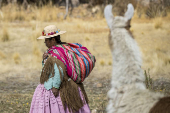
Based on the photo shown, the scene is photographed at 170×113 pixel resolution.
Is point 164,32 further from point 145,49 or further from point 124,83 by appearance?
point 124,83

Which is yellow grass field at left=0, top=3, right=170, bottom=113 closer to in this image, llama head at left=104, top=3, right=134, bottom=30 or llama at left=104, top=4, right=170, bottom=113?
llama at left=104, top=4, right=170, bottom=113

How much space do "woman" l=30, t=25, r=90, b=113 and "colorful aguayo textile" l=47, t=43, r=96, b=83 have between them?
41 mm

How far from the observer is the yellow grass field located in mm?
6926

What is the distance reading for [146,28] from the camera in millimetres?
10953

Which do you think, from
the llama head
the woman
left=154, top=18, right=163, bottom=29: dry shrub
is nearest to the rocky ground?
the woman

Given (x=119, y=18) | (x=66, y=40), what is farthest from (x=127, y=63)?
(x=66, y=40)

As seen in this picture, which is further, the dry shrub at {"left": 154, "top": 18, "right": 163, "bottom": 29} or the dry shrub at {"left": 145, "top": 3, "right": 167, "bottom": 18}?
the dry shrub at {"left": 145, "top": 3, "right": 167, "bottom": 18}

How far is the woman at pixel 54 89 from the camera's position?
264cm

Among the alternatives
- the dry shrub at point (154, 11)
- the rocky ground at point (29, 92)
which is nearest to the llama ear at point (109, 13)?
the rocky ground at point (29, 92)

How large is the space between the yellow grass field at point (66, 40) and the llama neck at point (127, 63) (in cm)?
290

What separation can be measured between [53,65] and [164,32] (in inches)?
328

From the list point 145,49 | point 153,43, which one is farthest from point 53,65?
point 153,43

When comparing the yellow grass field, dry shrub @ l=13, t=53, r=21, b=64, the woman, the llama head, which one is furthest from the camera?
dry shrub @ l=13, t=53, r=21, b=64

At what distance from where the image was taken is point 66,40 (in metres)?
10.4
